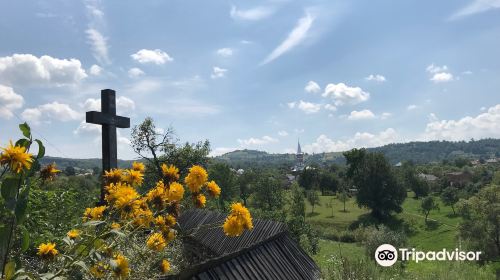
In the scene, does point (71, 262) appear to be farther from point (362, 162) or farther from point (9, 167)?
point (362, 162)

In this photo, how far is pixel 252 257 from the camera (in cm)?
497

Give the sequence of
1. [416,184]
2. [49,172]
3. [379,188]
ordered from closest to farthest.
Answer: [49,172], [379,188], [416,184]

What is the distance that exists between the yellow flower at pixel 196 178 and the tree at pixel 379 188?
76.2 m

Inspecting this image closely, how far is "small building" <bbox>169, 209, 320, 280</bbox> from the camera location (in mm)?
3669

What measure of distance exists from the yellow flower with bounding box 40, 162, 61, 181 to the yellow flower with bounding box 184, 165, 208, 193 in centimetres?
87

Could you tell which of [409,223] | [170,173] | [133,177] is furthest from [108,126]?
[409,223]

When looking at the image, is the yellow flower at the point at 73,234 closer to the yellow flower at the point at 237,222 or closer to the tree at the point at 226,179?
the yellow flower at the point at 237,222

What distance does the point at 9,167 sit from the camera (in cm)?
197

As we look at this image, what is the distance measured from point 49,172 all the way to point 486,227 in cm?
4609

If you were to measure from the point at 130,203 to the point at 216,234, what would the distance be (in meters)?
8.29

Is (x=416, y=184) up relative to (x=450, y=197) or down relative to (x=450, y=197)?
up

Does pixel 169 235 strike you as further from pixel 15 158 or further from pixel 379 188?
pixel 379 188

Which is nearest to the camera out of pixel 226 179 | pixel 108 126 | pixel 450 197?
pixel 108 126

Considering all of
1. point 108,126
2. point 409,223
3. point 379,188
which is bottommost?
point 409,223
